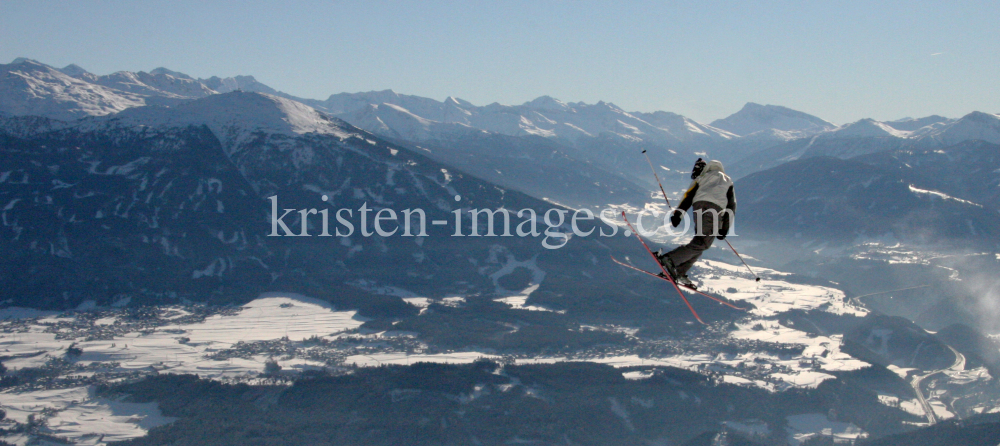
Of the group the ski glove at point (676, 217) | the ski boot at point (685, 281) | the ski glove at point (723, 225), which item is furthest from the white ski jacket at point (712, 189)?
the ski boot at point (685, 281)

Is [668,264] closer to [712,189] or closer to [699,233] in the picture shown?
[699,233]

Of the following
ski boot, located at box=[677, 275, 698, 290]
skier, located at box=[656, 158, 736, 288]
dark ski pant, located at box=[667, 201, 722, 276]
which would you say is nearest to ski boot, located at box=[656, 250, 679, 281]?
dark ski pant, located at box=[667, 201, 722, 276]

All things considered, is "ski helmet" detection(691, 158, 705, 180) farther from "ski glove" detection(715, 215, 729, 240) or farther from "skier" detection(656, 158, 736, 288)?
"ski glove" detection(715, 215, 729, 240)

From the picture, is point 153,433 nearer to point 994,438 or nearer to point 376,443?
point 376,443

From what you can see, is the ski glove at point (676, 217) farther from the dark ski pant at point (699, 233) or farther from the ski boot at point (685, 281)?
the ski boot at point (685, 281)

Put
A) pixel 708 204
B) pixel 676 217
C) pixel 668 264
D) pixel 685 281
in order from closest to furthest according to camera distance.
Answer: pixel 676 217 < pixel 708 204 < pixel 668 264 < pixel 685 281

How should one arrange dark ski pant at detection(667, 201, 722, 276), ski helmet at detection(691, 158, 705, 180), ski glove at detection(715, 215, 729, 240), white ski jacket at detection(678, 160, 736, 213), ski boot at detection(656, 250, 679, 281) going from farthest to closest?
1. ski boot at detection(656, 250, 679, 281)
2. ski helmet at detection(691, 158, 705, 180)
3. ski glove at detection(715, 215, 729, 240)
4. dark ski pant at detection(667, 201, 722, 276)
5. white ski jacket at detection(678, 160, 736, 213)

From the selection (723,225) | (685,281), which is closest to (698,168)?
(723,225)

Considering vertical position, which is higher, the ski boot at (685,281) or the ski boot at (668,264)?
the ski boot at (668,264)
